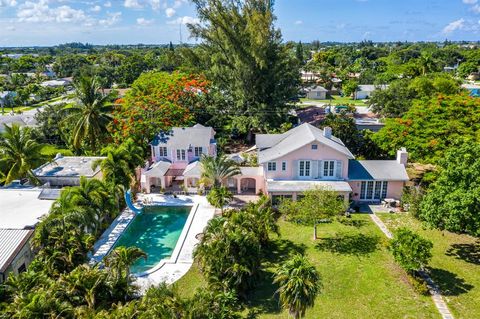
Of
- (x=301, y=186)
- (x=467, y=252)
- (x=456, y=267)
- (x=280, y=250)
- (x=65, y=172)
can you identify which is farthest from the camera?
(x=65, y=172)

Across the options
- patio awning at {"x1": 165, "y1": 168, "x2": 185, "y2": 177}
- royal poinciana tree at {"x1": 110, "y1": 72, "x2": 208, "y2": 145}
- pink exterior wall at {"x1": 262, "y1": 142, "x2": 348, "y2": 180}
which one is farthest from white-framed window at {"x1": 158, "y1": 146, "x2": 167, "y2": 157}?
pink exterior wall at {"x1": 262, "y1": 142, "x2": 348, "y2": 180}

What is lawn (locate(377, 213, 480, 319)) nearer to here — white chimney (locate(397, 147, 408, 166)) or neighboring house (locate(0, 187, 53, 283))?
white chimney (locate(397, 147, 408, 166))

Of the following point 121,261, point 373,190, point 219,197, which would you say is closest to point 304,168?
point 373,190

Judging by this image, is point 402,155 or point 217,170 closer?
point 217,170

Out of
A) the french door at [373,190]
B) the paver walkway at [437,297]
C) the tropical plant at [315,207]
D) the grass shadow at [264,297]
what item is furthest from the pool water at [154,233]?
the paver walkway at [437,297]

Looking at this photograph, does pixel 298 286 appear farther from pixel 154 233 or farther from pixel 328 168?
pixel 328 168

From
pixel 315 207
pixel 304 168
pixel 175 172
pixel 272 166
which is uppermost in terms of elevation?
pixel 272 166

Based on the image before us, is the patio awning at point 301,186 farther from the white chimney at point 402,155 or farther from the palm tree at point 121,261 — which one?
the palm tree at point 121,261
